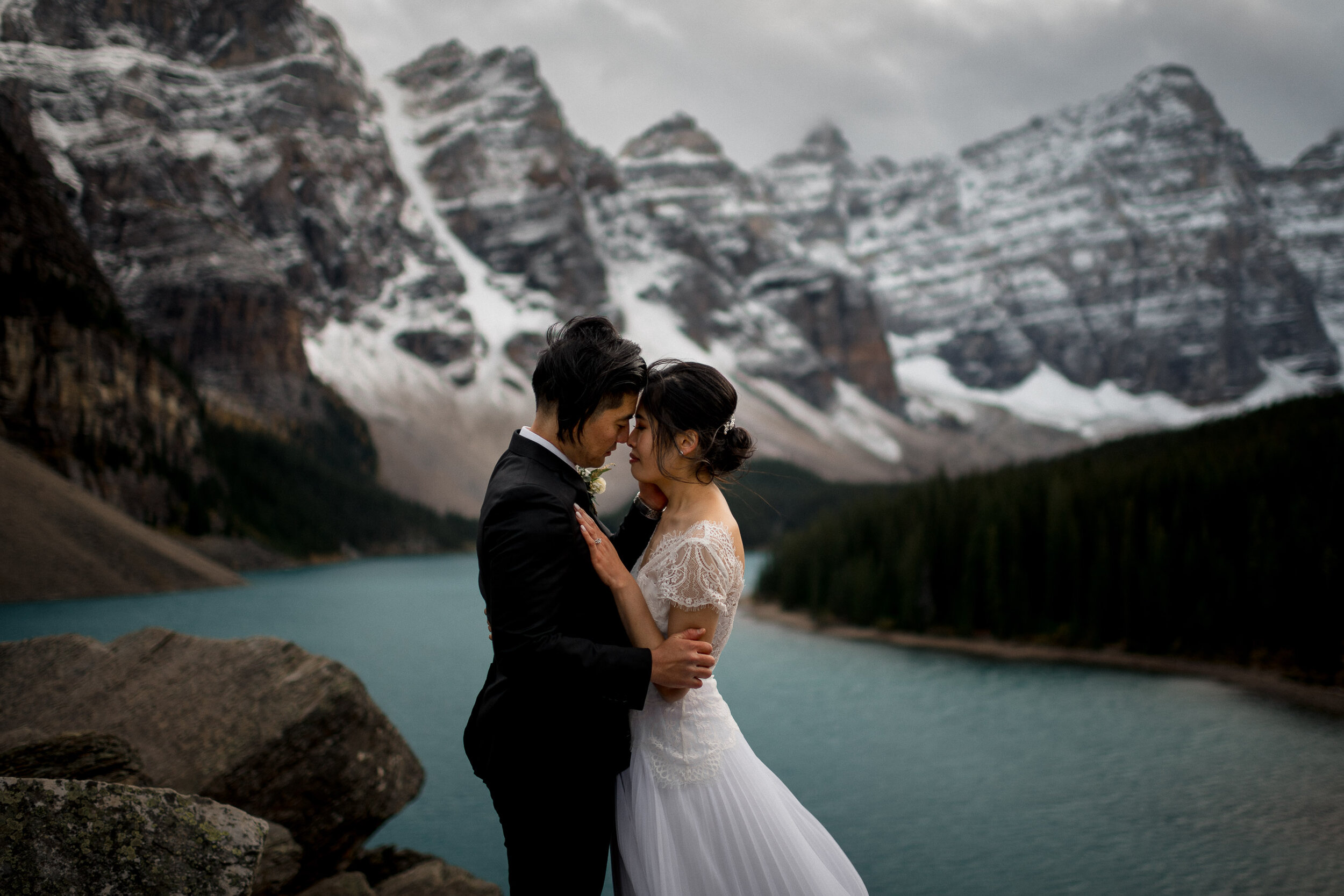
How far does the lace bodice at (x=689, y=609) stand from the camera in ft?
10.7

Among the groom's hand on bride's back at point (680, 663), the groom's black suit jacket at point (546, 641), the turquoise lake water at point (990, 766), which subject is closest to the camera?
the groom's black suit jacket at point (546, 641)

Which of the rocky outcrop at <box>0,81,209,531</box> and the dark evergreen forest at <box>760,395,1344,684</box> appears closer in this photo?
the dark evergreen forest at <box>760,395,1344,684</box>

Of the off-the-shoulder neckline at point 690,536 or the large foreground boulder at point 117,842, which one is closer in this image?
the large foreground boulder at point 117,842

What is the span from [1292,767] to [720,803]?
1407 cm

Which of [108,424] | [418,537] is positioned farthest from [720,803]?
[418,537]

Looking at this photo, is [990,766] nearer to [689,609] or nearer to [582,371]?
[689,609]

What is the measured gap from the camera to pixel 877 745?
51.2 ft

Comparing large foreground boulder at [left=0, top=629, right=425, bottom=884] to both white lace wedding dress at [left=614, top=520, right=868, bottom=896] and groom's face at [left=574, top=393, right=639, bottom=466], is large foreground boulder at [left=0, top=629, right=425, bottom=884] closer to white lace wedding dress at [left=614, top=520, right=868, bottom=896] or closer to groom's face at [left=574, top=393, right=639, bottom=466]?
white lace wedding dress at [left=614, top=520, right=868, bottom=896]

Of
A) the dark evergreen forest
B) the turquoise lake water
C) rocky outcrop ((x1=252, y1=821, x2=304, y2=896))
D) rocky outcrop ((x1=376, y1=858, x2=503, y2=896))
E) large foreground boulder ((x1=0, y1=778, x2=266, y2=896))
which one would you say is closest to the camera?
large foreground boulder ((x1=0, y1=778, x2=266, y2=896))

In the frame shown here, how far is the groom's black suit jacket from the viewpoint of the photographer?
2.92 meters

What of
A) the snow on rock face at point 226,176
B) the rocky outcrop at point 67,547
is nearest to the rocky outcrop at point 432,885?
the rocky outcrop at point 67,547

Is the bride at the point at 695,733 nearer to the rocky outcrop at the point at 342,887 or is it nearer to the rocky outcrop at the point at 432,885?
the rocky outcrop at the point at 342,887

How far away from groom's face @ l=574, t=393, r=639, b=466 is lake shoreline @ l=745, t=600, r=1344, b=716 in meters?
20.3

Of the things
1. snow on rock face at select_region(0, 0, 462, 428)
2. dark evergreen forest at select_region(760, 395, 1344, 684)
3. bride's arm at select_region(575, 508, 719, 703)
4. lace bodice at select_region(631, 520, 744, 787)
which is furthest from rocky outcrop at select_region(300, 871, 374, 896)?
snow on rock face at select_region(0, 0, 462, 428)
